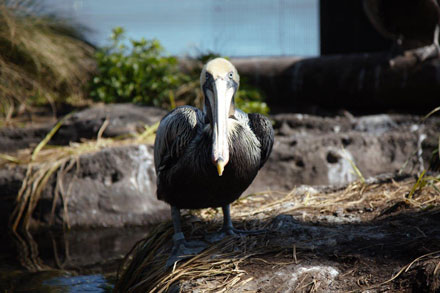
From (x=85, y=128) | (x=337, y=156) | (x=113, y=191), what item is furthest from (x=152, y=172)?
(x=337, y=156)

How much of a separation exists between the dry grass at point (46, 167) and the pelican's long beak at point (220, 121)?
2733mm

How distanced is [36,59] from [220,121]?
5115 millimetres

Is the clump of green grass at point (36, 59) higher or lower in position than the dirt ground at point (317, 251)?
higher

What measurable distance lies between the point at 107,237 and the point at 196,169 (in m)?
2.24

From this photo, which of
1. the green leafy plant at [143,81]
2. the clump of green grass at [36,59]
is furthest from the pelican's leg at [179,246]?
the clump of green grass at [36,59]

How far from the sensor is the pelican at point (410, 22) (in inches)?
237

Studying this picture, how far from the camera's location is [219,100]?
2.51 meters

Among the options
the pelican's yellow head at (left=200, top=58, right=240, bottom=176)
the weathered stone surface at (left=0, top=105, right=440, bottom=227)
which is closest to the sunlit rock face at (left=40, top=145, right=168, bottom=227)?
the weathered stone surface at (left=0, top=105, right=440, bottom=227)

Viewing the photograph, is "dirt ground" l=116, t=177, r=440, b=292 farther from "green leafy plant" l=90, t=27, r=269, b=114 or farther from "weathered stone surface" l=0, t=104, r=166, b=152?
"green leafy plant" l=90, t=27, r=269, b=114

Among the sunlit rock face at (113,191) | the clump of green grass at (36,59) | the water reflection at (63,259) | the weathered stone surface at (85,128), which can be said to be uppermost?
the clump of green grass at (36,59)

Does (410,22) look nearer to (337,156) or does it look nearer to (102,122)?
(337,156)

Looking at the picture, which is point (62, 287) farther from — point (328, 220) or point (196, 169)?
point (328, 220)

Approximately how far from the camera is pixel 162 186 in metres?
2.90

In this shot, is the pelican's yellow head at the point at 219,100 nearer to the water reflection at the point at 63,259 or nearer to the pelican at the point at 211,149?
the pelican at the point at 211,149
